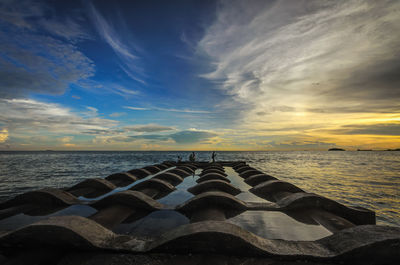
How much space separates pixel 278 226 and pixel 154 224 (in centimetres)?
275

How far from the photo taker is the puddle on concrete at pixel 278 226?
3.67 meters

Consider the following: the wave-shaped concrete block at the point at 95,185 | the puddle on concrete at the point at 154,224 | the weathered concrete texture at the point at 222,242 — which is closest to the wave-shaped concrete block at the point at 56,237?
the weathered concrete texture at the point at 222,242

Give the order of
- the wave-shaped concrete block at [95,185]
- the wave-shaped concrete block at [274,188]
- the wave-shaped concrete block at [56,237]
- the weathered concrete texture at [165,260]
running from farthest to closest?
the wave-shaped concrete block at [95,185] → the wave-shaped concrete block at [274,188] → the wave-shaped concrete block at [56,237] → the weathered concrete texture at [165,260]

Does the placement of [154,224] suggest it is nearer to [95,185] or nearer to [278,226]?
[278,226]

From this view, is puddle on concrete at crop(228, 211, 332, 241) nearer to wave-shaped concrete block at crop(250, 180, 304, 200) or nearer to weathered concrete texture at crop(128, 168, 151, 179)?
wave-shaped concrete block at crop(250, 180, 304, 200)

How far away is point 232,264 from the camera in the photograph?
2416 millimetres

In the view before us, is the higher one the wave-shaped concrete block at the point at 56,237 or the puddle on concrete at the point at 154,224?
the wave-shaped concrete block at the point at 56,237

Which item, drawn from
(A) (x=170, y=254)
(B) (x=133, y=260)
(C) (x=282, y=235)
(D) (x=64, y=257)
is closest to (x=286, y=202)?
(C) (x=282, y=235)

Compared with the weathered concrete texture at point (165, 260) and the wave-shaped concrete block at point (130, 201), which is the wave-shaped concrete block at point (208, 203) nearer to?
the wave-shaped concrete block at point (130, 201)

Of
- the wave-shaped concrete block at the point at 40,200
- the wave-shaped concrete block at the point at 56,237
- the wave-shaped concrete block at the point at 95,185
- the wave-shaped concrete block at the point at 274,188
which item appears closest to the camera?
the wave-shaped concrete block at the point at 56,237

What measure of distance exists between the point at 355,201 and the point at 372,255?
1451cm

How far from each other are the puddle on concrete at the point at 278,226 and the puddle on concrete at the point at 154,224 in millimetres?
1295

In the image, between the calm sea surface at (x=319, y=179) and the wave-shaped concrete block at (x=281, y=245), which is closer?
the wave-shaped concrete block at (x=281, y=245)

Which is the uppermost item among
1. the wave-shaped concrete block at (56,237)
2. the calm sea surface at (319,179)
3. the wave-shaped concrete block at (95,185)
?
the wave-shaped concrete block at (56,237)
